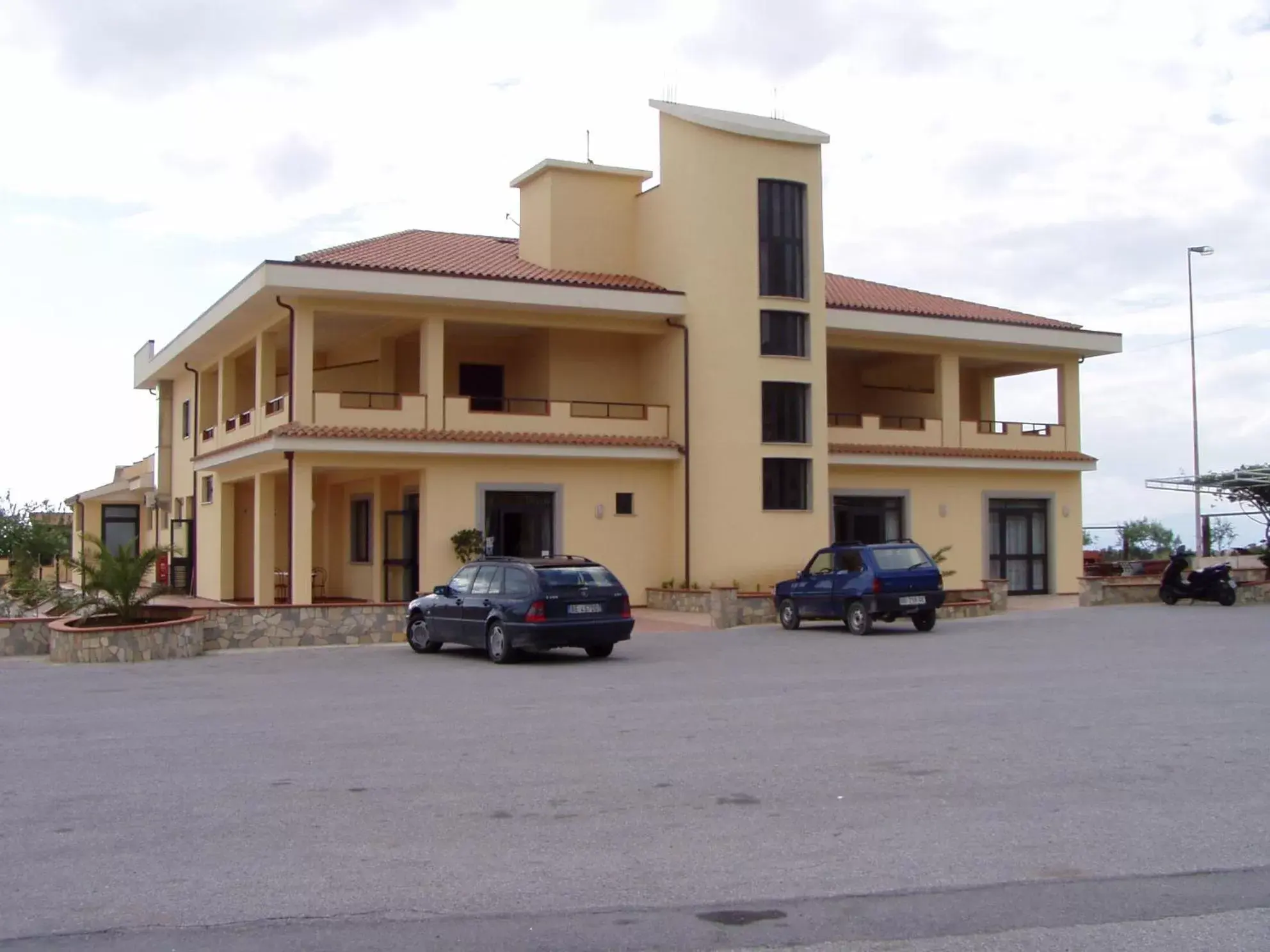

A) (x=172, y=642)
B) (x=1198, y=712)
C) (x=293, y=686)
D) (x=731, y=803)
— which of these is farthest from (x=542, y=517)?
(x=731, y=803)

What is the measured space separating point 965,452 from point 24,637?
75.9 ft

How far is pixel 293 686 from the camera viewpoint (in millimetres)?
16312

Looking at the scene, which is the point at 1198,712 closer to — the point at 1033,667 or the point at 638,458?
the point at 1033,667

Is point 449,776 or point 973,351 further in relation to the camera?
point 973,351

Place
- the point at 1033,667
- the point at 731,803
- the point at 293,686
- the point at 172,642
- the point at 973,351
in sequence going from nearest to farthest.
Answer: the point at 731,803
the point at 293,686
the point at 1033,667
the point at 172,642
the point at 973,351

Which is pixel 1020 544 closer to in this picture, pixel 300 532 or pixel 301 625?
pixel 300 532

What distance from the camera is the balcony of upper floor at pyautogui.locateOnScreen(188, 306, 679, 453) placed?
29172mm

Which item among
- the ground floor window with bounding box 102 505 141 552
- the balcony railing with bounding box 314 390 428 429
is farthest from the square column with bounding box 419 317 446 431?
the ground floor window with bounding box 102 505 141 552

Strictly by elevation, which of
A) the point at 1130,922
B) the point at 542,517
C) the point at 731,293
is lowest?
the point at 1130,922

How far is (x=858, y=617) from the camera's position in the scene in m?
23.9

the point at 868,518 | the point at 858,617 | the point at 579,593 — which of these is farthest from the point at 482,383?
the point at 579,593

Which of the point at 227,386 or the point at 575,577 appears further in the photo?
the point at 227,386

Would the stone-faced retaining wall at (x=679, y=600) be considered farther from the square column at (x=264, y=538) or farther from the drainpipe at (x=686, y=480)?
the square column at (x=264, y=538)

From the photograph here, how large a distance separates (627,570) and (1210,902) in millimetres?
25140
